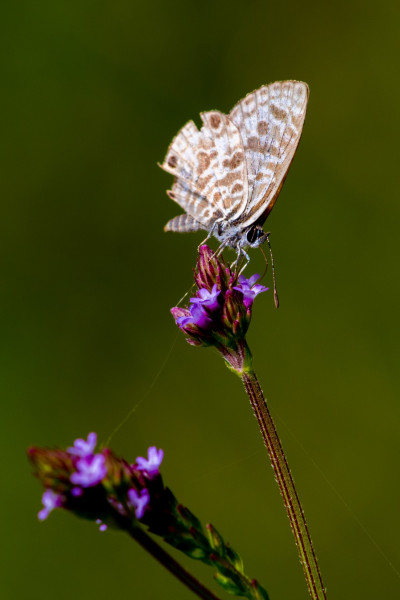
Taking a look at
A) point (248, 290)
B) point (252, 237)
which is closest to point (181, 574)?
point (248, 290)

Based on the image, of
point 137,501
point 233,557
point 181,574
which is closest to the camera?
point 181,574

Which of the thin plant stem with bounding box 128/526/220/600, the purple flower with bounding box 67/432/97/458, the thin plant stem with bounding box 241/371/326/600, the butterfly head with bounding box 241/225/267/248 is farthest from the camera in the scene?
the butterfly head with bounding box 241/225/267/248

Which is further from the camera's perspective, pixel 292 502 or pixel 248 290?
pixel 248 290

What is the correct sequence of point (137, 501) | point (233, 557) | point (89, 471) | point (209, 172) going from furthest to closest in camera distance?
point (209, 172), point (233, 557), point (137, 501), point (89, 471)

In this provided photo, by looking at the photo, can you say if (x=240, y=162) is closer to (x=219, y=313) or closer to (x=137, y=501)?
(x=219, y=313)

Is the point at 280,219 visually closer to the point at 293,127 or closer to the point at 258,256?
the point at 258,256

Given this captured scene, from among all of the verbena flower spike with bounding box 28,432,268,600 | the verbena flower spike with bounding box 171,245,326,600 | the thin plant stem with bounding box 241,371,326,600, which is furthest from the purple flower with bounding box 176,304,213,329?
the verbena flower spike with bounding box 28,432,268,600

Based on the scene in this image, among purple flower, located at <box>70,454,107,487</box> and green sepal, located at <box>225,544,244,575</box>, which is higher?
purple flower, located at <box>70,454,107,487</box>

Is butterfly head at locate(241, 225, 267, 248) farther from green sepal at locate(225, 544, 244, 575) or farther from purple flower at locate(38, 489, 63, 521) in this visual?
purple flower at locate(38, 489, 63, 521)
